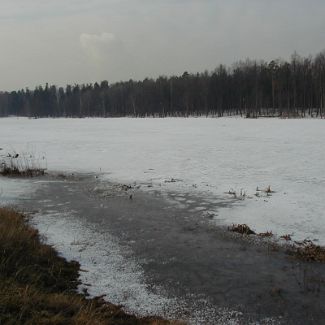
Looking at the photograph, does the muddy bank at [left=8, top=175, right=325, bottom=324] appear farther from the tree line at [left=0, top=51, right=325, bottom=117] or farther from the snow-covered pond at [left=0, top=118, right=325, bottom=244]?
the tree line at [left=0, top=51, right=325, bottom=117]

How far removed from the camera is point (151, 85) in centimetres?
11969

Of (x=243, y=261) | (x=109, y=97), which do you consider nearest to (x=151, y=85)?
(x=109, y=97)

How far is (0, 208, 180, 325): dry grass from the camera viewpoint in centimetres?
527

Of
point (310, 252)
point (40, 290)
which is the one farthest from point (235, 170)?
point (40, 290)

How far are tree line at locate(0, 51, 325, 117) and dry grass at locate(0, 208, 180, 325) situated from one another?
65.3 meters

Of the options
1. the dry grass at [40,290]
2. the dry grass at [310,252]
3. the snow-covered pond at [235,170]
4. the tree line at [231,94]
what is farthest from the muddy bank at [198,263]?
the tree line at [231,94]

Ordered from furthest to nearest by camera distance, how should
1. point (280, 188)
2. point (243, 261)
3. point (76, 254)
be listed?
point (280, 188)
point (76, 254)
point (243, 261)

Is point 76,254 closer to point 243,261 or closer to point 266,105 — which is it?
point 243,261

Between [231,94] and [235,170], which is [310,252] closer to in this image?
[235,170]

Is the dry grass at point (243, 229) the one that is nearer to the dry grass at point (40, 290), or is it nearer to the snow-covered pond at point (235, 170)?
the snow-covered pond at point (235, 170)

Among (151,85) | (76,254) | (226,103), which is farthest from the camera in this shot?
(151,85)

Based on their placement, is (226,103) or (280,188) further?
(226,103)

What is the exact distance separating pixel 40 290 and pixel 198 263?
10.2 feet

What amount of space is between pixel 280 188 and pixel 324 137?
16.1 m
